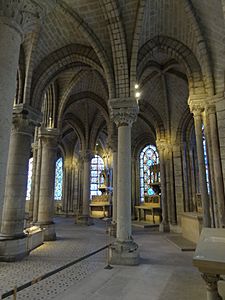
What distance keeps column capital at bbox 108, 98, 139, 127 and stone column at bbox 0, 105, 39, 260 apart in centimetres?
326

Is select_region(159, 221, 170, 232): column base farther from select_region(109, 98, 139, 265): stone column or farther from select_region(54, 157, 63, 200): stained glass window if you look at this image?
select_region(54, 157, 63, 200): stained glass window

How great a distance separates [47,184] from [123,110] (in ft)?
18.2

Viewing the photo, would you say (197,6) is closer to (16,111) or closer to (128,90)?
(128,90)

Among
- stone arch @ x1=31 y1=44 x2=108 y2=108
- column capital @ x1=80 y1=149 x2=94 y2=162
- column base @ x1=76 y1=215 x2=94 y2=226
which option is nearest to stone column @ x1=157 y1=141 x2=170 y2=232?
column base @ x1=76 y1=215 x2=94 y2=226

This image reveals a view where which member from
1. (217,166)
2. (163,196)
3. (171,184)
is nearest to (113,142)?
(171,184)

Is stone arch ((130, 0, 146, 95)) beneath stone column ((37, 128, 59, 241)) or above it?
A: above

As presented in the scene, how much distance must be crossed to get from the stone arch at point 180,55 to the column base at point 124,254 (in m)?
5.81

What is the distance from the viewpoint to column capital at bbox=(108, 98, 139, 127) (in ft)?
23.1

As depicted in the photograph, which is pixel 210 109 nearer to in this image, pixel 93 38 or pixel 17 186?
pixel 93 38

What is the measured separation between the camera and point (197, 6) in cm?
705

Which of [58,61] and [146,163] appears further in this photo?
[146,163]

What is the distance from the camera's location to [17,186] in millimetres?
7324

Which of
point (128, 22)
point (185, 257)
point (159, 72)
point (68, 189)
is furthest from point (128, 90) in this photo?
point (68, 189)

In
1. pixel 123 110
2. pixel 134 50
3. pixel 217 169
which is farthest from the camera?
pixel 134 50
